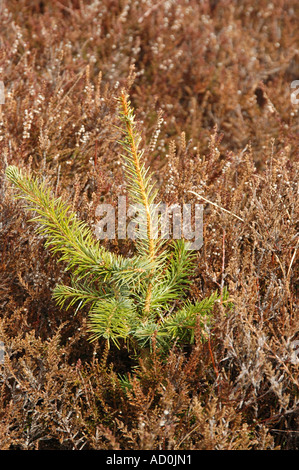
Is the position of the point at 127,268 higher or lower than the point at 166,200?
lower

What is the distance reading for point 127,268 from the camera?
4.74 feet

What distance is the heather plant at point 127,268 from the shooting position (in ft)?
4.55

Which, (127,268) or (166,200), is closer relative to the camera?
(127,268)

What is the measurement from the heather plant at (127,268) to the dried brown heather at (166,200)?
98 millimetres

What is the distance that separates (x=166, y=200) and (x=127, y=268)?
72 cm

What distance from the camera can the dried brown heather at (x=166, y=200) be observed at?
158 centimetres

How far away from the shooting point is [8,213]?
2.02 meters

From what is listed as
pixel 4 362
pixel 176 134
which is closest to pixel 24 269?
pixel 4 362

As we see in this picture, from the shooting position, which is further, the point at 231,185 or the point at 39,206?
the point at 231,185

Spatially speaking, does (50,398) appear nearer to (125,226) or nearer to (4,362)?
(4,362)

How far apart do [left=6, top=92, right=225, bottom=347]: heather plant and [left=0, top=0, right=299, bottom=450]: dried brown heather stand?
98mm

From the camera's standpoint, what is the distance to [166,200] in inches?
82.5

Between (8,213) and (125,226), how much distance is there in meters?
0.55

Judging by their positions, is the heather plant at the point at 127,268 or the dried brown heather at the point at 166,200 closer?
the heather plant at the point at 127,268
